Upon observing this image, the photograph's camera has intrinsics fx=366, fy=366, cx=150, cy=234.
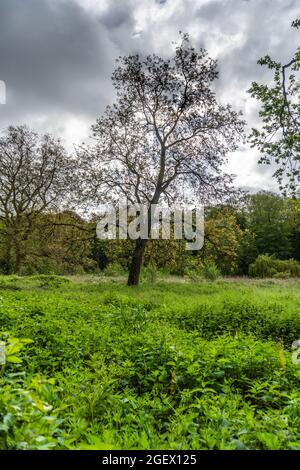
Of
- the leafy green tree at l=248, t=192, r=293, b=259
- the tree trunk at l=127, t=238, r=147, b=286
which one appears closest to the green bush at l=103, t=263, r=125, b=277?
the tree trunk at l=127, t=238, r=147, b=286

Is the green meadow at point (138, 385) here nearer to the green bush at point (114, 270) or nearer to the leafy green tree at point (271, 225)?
the green bush at point (114, 270)

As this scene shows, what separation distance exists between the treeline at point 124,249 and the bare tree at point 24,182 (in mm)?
539

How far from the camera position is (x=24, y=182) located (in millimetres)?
31188

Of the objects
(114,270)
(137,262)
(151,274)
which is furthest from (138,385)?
(114,270)

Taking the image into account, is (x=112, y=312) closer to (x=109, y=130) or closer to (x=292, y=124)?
(x=292, y=124)

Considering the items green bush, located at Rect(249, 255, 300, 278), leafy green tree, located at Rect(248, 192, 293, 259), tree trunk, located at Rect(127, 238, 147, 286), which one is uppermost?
leafy green tree, located at Rect(248, 192, 293, 259)

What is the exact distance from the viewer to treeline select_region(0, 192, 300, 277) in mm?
20672

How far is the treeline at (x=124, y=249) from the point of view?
20.7 metres

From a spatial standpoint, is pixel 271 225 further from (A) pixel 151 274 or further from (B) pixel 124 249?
(B) pixel 124 249

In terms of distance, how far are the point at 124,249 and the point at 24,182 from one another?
1344 cm

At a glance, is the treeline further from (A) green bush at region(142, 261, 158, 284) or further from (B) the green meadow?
(B) the green meadow

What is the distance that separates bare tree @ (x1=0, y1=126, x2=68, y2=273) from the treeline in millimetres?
539

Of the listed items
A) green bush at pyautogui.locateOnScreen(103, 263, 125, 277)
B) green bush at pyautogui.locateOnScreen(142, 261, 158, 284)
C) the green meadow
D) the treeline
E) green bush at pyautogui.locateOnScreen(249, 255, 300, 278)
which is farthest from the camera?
A: green bush at pyautogui.locateOnScreen(249, 255, 300, 278)
